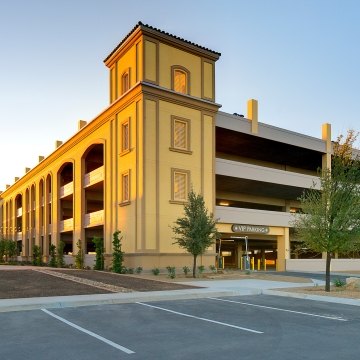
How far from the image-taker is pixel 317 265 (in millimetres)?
37281

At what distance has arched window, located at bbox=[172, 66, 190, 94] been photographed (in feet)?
102

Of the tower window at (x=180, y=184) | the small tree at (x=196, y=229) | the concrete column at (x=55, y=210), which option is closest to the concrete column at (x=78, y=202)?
the concrete column at (x=55, y=210)

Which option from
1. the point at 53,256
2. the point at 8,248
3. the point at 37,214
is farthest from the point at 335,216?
the point at 8,248

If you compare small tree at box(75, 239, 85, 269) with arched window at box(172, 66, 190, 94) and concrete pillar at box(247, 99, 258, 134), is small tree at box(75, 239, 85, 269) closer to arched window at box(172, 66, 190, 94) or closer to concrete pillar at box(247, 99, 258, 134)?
arched window at box(172, 66, 190, 94)

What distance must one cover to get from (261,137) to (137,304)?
945 inches

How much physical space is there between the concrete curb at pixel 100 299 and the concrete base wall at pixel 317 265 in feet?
63.5

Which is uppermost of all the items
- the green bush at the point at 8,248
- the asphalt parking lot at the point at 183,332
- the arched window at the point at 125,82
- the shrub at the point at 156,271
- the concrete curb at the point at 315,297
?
the arched window at the point at 125,82

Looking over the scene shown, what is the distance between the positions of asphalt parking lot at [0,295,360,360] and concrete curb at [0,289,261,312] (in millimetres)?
511

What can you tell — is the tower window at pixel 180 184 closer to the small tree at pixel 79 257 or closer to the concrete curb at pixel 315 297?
the small tree at pixel 79 257

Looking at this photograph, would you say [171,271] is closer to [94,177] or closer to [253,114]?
[94,177]

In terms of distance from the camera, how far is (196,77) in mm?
31953

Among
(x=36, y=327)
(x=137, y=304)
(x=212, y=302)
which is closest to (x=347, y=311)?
(x=212, y=302)

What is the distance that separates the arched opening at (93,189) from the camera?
115 feet

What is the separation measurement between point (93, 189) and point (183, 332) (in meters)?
31.6
